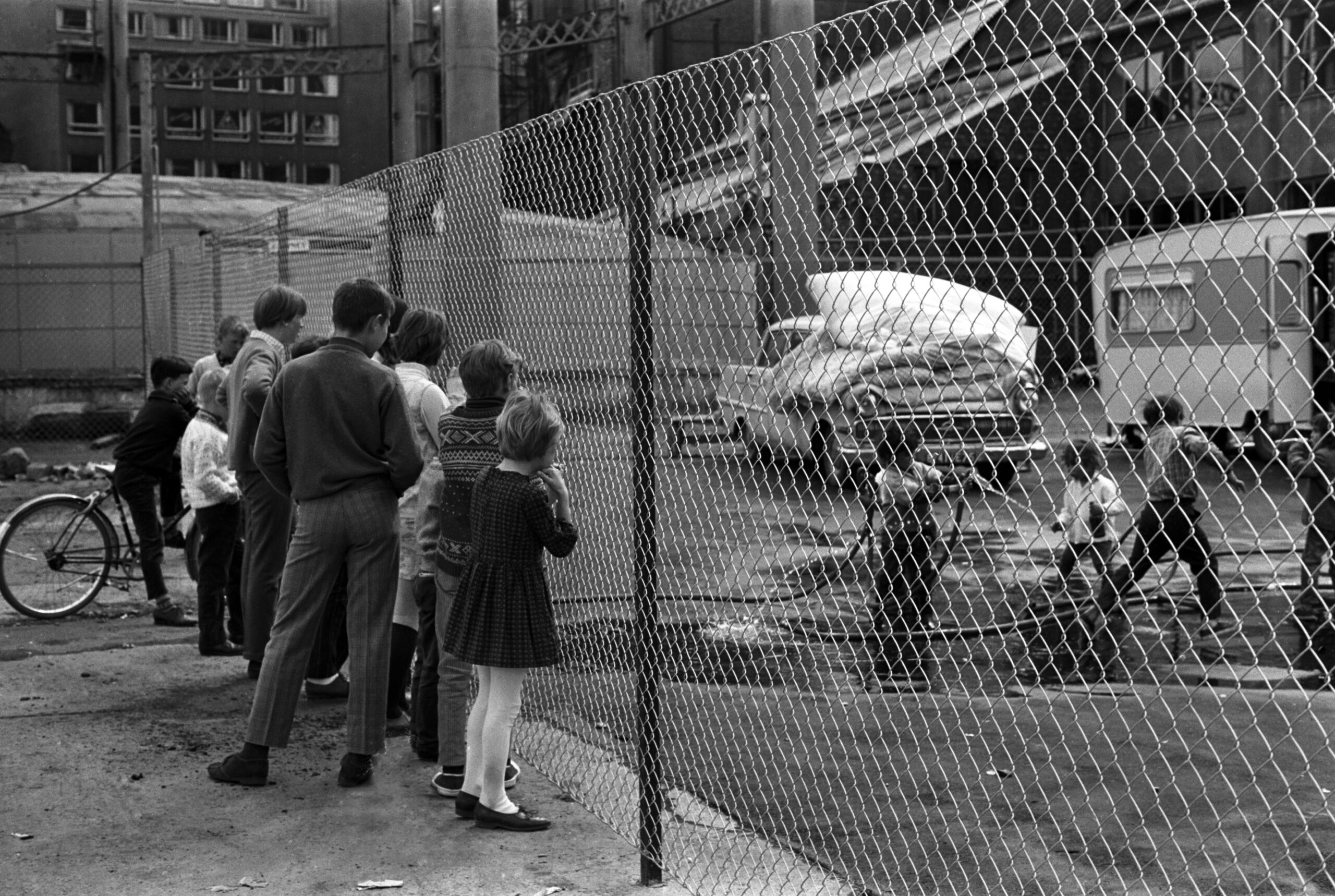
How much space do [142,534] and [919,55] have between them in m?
7.14

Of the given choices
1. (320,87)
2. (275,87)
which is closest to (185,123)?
(275,87)

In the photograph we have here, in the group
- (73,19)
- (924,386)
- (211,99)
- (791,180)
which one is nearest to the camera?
(924,386)

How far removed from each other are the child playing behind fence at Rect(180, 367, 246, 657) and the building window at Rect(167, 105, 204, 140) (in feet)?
175

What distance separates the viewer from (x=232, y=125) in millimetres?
59531

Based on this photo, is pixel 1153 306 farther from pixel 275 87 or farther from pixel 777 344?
pixel 275 87

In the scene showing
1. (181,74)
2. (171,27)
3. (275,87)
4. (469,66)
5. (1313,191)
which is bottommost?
(1313,191)

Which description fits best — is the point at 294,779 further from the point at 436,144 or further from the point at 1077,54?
the point at 436,144

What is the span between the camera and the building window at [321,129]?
60906 mm

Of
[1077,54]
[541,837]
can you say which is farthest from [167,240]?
[1077,54]

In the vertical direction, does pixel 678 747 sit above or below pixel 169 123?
below

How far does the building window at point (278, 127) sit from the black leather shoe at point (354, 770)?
58.5 meters

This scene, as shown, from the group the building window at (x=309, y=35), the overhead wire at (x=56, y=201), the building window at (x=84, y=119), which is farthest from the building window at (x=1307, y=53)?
the building window at (x=84, y=119)

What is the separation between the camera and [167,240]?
27.7m

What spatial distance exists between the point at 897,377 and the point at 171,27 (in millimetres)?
53181
